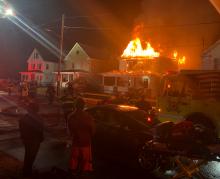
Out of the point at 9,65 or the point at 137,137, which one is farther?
the point at 9,65

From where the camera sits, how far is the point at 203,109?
11.8 metres

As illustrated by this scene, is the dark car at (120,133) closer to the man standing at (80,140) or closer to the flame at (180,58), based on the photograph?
the man standing at (80,140)

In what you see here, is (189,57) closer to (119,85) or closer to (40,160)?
(119,85)

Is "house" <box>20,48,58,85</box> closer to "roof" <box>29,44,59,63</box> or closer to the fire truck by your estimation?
"roof" <box>29,44,59,63</box>

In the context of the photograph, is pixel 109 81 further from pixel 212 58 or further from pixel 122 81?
pixel 212 58

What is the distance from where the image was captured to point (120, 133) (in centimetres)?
816

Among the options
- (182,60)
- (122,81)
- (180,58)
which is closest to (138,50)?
(122,81)

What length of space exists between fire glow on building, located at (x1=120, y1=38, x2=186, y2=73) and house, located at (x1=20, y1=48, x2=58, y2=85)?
1603 centimetres

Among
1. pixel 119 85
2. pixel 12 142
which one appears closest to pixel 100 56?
pixel 119 85

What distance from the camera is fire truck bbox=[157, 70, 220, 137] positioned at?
38.2 feet

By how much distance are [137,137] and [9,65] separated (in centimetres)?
6953

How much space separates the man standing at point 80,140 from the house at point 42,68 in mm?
46773

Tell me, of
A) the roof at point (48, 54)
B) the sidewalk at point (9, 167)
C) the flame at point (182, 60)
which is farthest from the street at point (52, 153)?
the roof at point (48, 54)

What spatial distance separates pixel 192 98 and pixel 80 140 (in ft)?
22.7
